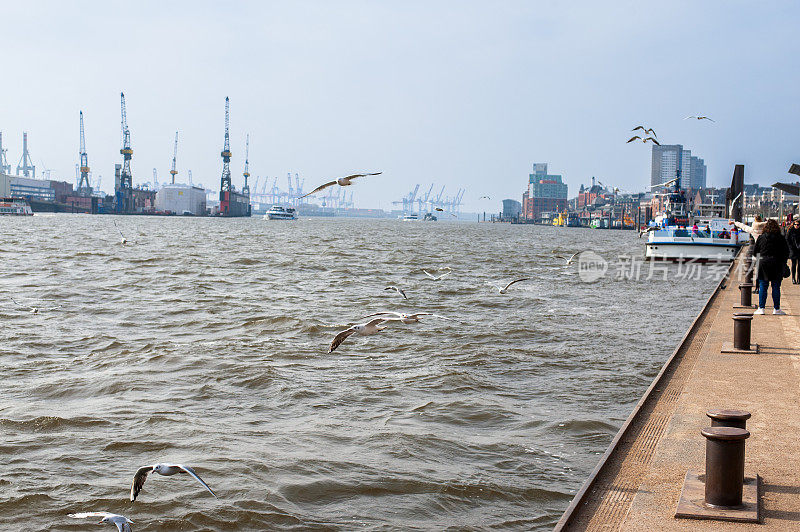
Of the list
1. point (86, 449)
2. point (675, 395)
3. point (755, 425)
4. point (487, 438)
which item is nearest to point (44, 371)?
point (86, 449)

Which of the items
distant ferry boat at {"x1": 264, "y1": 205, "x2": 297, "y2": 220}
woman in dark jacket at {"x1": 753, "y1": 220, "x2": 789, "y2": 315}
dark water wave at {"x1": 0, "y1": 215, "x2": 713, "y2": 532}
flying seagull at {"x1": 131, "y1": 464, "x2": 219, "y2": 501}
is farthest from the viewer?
distant ferry boat at {"x1": 264, "y1": 205, "x2": 297, "y2": 220}

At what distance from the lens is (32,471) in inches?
282

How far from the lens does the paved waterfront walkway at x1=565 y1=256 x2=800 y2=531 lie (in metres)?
4.82

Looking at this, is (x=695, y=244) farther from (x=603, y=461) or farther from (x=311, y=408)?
(x=603, y=461)

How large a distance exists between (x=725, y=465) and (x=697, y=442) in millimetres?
1583

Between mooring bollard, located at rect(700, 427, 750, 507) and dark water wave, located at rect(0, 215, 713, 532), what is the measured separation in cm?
164

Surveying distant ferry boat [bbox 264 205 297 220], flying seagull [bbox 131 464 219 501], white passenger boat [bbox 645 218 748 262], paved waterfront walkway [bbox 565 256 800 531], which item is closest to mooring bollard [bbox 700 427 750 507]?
paved waterfront walkway [bbox 565 256 800 531]

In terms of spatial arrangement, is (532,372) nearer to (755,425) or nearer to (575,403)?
(575,403)

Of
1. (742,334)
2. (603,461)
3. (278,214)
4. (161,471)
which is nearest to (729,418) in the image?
(603,461)

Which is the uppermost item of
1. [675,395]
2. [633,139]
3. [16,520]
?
[633,139]

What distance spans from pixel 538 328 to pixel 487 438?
8.14 m

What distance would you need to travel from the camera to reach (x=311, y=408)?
372 inches

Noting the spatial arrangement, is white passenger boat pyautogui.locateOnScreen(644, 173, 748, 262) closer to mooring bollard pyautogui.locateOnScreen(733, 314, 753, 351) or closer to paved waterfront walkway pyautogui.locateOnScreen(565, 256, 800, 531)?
mooring bollard pyautogui.locateOnScreen(733, 314, 753, 351)

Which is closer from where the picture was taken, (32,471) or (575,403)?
(32,471)
